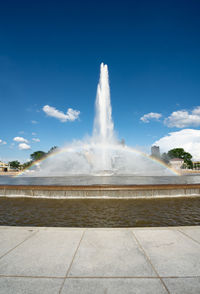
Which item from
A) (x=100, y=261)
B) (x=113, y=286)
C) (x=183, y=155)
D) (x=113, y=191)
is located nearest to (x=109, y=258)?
(x=100, y=261)

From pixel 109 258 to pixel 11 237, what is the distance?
285 cm

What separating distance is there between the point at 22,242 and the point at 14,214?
410 cm

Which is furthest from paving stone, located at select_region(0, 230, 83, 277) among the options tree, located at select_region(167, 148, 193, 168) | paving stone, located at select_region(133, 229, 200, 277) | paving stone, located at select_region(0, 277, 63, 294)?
tree, located at select_region(167, 148, 193, 168)

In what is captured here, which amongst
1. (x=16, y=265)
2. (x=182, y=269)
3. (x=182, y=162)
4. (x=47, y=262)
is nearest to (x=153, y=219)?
(x=182, y=269)

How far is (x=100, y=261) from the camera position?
331 cm

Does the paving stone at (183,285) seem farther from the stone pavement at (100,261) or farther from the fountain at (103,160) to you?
the fountain at (103,160)

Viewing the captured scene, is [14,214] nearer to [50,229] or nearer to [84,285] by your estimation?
[50,229]

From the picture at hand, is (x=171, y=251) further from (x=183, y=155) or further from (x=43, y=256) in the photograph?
(x=183, y=155)

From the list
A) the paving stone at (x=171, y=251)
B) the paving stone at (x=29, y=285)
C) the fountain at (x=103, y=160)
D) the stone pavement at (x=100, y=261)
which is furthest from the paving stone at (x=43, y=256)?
the fountain at (x=103, y=160)

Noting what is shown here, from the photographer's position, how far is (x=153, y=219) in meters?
6.70

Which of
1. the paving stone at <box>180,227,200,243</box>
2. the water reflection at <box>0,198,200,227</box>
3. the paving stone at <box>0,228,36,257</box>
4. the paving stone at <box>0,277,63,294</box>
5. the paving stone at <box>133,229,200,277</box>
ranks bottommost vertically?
the water reflection at <box>0,198,200,227</box>

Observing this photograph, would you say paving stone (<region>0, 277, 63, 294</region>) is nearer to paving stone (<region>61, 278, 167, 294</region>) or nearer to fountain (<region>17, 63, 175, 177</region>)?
paving stone (<region>61, 278, 167, 294</region>)

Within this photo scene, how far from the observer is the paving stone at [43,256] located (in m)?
3.04

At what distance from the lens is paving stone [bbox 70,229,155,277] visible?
9.71 feet
